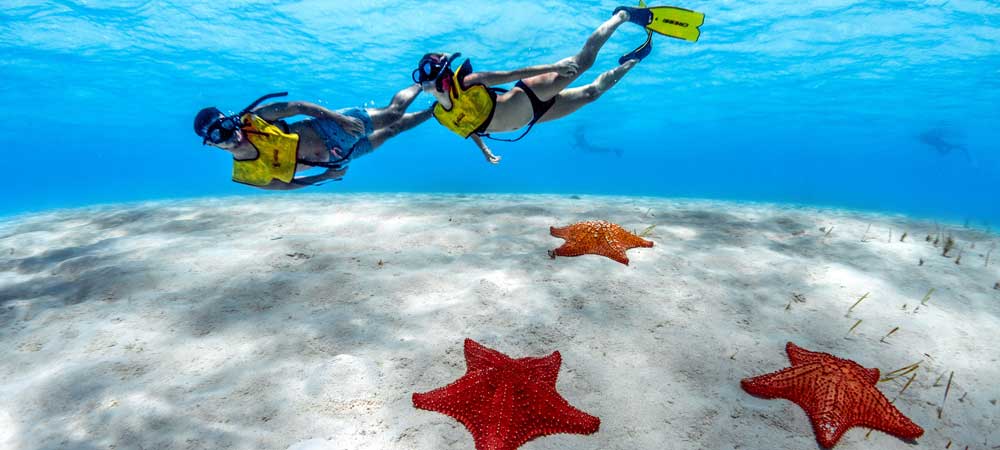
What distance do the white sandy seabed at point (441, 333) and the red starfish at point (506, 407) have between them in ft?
0.55

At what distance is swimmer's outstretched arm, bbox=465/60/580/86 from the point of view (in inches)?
197

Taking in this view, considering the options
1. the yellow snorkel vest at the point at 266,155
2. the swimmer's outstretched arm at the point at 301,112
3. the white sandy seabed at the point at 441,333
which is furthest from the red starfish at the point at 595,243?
the yellow snorkel vest at the point at 266,155

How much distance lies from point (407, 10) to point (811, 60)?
25.2m

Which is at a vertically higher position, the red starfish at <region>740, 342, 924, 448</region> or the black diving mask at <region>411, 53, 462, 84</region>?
the black diving mask at <region>411, 53, 462, 84</region>

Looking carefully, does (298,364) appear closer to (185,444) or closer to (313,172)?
(185,444)

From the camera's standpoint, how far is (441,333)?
3.54 metres

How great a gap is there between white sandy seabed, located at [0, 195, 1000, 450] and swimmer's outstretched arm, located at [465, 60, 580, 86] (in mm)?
2295

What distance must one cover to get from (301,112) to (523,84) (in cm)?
302

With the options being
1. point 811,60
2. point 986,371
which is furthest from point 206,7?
point 811,60

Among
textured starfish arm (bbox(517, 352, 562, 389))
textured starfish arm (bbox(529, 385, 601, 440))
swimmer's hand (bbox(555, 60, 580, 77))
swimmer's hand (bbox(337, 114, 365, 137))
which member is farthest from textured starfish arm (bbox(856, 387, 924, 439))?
swimmer's hand (bbox(337, 114, 365, 137))

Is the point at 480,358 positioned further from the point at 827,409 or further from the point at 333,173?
the point at 333,173

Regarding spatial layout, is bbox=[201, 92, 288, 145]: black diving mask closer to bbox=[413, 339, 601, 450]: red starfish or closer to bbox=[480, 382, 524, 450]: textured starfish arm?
bbox=[413, 339, 601, 450]: red starfish

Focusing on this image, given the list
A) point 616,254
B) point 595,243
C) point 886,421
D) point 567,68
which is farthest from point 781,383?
point 567,68

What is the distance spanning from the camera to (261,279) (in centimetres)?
467
